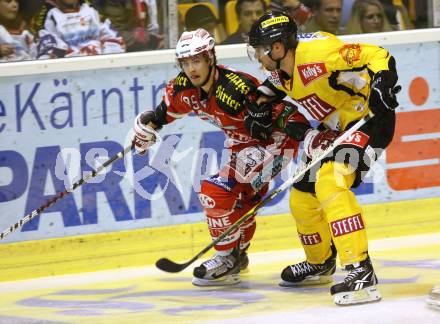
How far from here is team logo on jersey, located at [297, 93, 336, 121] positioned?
4.95 meters

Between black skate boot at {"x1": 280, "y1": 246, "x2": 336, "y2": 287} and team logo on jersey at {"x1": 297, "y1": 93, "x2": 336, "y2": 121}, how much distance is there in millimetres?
846

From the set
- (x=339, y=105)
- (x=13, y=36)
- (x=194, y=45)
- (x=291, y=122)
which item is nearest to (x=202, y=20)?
(x=13, y=36)

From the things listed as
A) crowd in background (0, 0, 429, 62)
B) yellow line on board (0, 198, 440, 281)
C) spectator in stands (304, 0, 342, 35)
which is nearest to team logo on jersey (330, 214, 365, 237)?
yellow line on board (0, 198, 440, 281)

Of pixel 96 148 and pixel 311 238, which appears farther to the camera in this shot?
pixel 96 148

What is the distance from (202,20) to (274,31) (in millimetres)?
1663

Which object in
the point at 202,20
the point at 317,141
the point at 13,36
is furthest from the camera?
the point at 202,20

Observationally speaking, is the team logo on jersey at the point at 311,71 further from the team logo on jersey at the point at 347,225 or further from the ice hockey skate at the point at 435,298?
the ice hockey skate at the point at 435,298

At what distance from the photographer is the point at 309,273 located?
17.7 ft

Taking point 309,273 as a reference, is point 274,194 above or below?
above

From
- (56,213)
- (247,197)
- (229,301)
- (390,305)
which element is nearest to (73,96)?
(56,213)

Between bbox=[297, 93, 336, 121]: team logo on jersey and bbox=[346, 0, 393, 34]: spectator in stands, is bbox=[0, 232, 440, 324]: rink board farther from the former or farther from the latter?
bbox=[346, 0, 393, 34]: spectator in stands

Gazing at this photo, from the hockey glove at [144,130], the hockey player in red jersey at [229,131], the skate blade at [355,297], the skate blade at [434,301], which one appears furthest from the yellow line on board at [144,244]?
the skate blade at [434,301]

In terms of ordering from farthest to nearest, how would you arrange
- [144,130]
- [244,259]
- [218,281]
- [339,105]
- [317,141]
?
1. [244,259]
2. [218,281]
3. [144,130]
4. [317,141]
5. [339,105]

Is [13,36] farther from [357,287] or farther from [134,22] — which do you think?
[357,287]
